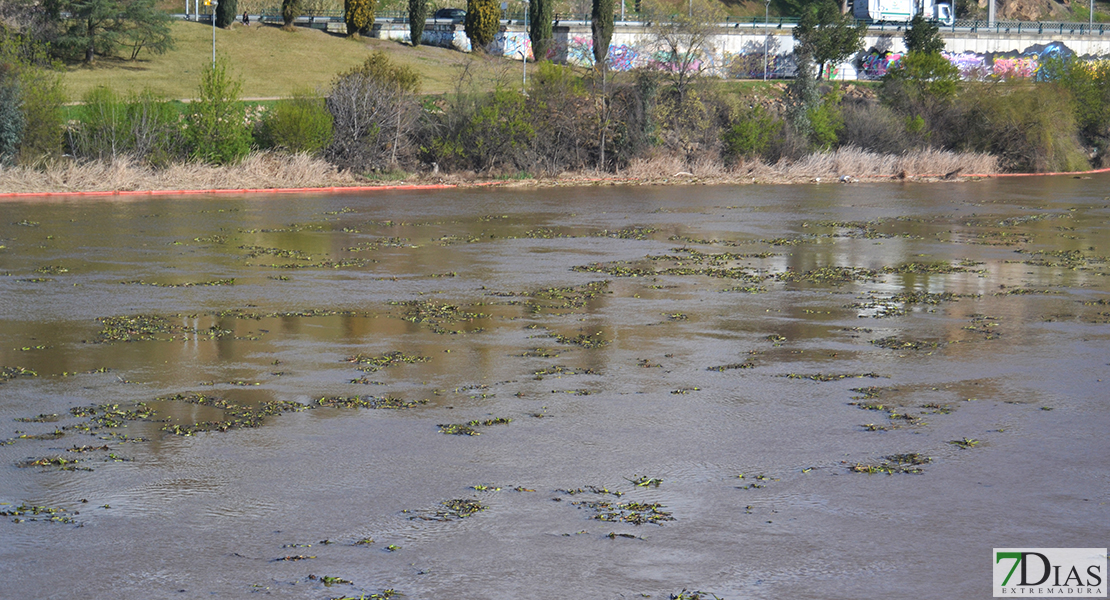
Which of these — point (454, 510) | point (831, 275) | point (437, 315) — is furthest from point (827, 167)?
point (454, 510)

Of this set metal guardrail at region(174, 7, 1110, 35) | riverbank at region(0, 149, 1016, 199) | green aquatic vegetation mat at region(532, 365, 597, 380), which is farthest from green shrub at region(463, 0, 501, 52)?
green aquatic vegetation mat at region(532, 365, 597, 380)

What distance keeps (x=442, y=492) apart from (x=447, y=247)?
13672 millimetres

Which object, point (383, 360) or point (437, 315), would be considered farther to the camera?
point (437, 315)

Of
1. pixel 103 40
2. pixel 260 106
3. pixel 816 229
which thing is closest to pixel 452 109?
pixel 260 106

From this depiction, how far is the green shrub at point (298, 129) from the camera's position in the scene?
1540 inches

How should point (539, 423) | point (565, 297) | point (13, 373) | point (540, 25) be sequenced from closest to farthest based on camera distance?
point (539, 423), point (13, 373), point (565, 297), point (540, 25)

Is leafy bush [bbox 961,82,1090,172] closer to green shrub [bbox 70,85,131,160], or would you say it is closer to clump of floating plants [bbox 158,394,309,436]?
green shrub [bbox 70,85,131,160]

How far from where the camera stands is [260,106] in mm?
51875

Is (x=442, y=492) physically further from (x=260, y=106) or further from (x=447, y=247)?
(x=260, y=106)

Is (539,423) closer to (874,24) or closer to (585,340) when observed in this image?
(585,340)

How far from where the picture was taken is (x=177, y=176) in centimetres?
3450

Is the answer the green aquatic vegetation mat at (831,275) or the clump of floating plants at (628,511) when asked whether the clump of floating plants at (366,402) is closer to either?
the clump of floating plants at (628,511)

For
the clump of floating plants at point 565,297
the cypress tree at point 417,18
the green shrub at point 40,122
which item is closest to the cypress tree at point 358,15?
the cypress tree at point 417,18

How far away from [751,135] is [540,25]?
29.5 metres
